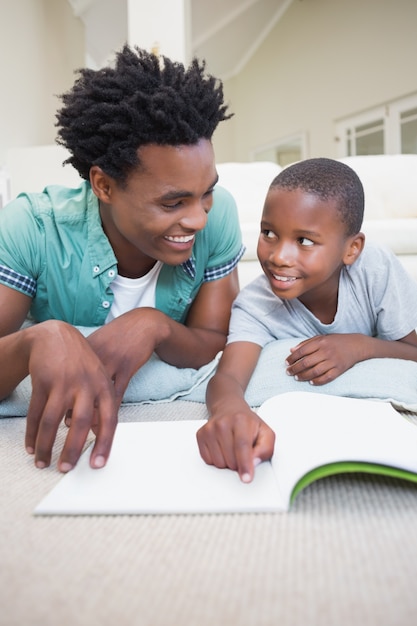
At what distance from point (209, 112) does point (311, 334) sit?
0.48 m

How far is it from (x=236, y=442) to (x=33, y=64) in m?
3.72

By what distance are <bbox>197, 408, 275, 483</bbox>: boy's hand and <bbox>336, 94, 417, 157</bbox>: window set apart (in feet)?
14.8

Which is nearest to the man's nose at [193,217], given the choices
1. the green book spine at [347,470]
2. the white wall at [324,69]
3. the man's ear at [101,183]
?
the man's ear at [101,183]

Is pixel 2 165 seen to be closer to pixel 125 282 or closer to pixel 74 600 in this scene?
pixel 125 282

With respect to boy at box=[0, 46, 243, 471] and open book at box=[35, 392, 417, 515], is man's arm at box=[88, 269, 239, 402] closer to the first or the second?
boy at box=[0, 46, 243, 471]

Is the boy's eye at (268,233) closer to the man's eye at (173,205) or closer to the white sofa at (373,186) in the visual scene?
the man's eye at (173,205)

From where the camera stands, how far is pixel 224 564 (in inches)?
16.2

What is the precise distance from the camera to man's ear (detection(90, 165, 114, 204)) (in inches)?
35.0

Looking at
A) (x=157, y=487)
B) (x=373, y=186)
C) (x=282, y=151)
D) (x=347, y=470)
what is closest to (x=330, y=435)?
(x=347, y=470)

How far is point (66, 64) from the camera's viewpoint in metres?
4.25

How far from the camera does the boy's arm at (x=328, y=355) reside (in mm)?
907

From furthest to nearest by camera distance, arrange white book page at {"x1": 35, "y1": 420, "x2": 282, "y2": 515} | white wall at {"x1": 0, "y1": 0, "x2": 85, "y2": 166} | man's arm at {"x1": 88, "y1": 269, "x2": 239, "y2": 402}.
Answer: white wall at {"x1": 0, "y1": 0, "x2": 85, "y2": 166}
man's arm at {"x1": 88, "y1": 269, "x2": 239, "y2": 402}
white book page at {"x1": 35, "y1": 420, "x2": 282, "y2": 515}

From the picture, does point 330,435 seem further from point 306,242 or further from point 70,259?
point 70,259

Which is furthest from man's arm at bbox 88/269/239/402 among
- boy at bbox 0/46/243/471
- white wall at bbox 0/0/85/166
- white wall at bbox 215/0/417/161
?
white wall at bbox 215/0/417/161
